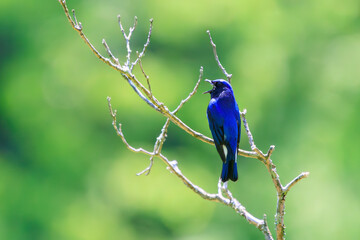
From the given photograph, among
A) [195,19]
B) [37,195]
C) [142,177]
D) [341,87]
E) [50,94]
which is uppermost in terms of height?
[195,19]

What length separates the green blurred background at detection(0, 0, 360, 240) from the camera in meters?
13.0

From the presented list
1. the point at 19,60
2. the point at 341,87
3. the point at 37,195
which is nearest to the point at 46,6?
the point at 19,60

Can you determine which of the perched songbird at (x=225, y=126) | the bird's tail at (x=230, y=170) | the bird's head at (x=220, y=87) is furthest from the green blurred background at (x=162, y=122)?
the bird's tail at (x=230, y=170)

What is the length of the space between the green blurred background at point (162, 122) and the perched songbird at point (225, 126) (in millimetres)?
7161

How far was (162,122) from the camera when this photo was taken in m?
14.0

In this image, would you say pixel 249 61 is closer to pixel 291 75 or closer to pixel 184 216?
pixel 291 75

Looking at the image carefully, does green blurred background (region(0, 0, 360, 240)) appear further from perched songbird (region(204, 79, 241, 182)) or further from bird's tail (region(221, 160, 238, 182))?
bird's tail (region(221, 160, 238, 182))

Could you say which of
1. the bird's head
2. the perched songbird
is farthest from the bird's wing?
the bird's head

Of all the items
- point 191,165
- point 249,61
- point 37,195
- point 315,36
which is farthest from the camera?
point 315,36

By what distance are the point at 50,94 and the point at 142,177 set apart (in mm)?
2625

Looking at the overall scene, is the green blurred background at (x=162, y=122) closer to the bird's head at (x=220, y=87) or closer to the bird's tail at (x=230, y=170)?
the bird's head at (x=220, y=87)

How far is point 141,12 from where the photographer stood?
15.6m

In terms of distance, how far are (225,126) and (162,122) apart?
337 inches

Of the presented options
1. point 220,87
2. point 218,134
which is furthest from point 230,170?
point 220,87
